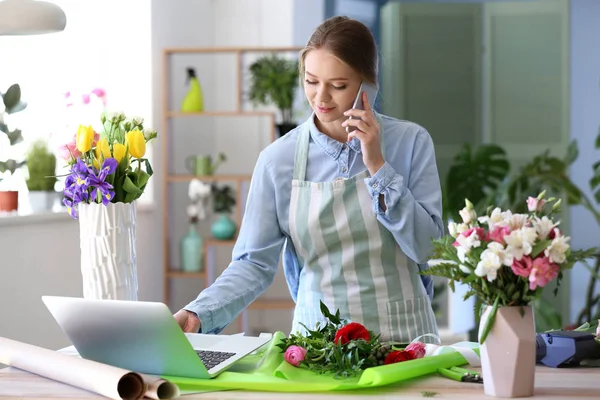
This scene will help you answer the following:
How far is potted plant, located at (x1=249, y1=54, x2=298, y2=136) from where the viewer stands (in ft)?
17.7

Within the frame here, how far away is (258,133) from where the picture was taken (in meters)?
6.14

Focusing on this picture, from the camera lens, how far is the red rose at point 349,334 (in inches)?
68.9

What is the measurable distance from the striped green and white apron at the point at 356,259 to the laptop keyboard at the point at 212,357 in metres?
0.41

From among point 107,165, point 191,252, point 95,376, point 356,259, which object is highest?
point 107,165

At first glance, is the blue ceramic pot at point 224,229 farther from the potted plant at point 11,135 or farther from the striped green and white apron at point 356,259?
the striped green and white apron at point 356,259

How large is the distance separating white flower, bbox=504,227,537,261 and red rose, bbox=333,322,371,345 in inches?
14.8

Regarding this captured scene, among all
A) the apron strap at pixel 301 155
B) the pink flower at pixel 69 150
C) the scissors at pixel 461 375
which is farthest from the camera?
the apron strap at pixel 301 155

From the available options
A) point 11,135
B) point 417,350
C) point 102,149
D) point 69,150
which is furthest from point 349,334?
point 11,135

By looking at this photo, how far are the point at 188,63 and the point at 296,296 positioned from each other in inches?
152

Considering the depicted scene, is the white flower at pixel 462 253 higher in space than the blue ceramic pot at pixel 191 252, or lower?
higher

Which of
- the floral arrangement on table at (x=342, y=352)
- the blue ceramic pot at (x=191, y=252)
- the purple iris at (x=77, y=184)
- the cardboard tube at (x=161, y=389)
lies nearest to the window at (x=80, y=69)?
the blue ceramic pot at (x=191, y=252)

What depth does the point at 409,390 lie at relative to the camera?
1653 millimetres

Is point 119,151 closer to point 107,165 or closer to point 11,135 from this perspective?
point 107,165

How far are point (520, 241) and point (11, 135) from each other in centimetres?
308
